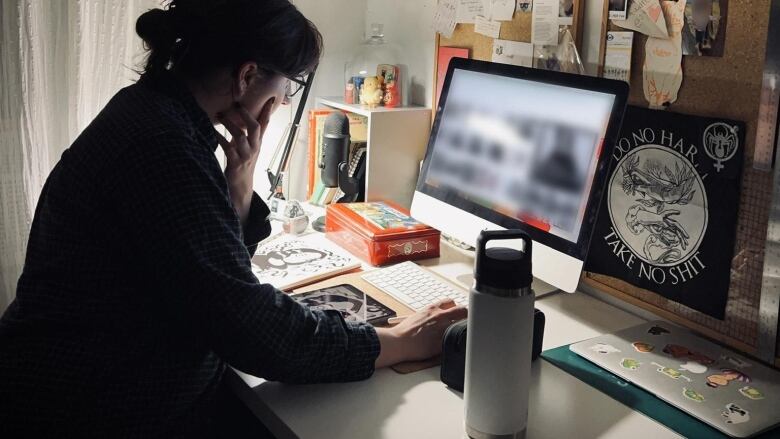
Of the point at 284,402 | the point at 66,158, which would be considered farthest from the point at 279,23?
the point at 284,402

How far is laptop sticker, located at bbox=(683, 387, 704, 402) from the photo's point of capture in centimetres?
104

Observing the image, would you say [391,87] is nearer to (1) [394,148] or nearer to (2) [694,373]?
(1) [394,148]

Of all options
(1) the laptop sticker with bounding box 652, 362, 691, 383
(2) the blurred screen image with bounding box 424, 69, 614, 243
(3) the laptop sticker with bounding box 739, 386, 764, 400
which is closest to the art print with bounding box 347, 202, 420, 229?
(2) the blurred screen image with bounding box 424, 69, 614, 243

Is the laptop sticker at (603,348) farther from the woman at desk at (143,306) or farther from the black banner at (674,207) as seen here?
the woman at desk at (143,306)

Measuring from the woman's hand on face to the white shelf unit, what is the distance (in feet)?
1.70

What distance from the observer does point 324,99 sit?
211 centimetres

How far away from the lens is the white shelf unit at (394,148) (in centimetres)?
190

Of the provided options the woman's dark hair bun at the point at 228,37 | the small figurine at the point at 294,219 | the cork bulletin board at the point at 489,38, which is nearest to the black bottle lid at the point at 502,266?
the woman's dark hair bun at the point at 228,37

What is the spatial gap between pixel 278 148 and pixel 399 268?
25.9 inches

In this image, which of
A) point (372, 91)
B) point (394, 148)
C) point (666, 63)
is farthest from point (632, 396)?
point (372, 91)

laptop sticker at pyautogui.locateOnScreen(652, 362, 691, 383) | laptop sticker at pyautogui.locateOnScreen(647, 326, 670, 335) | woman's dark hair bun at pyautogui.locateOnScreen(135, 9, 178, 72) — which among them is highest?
woman's dark hair bun at pyautogui.locateOnScreen(135, 9, 178, 72)

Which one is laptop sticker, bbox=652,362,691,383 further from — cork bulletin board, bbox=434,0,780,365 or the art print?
the art print

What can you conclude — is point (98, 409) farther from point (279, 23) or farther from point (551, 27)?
point (551, 27)

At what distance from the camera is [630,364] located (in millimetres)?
1150
